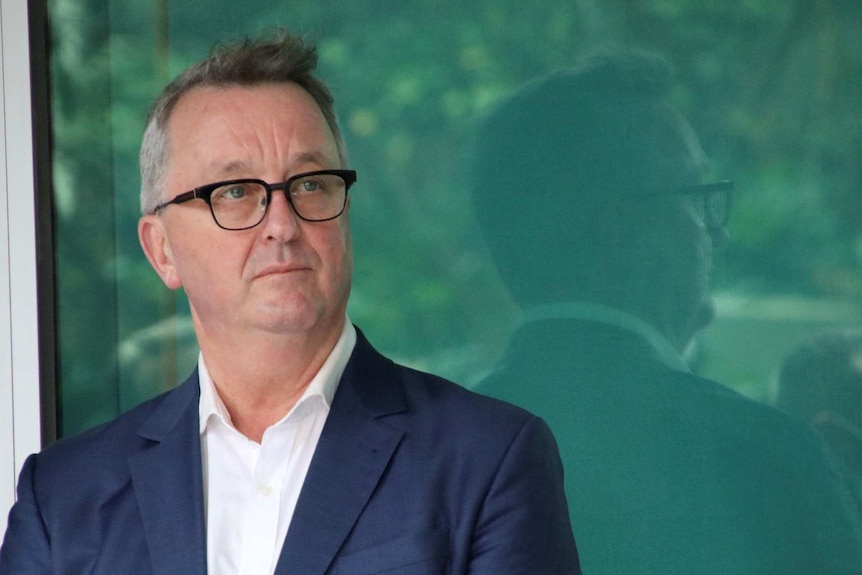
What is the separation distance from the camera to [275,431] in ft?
5.73

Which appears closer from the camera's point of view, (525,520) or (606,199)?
(525,520)

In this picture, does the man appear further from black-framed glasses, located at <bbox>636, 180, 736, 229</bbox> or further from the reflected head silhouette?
black-framed glasses, located at <bbox>636, 180, 736, 229</bbox>

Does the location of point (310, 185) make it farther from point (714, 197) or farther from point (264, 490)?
point (714, 197)

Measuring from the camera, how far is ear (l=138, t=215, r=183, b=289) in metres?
1.86

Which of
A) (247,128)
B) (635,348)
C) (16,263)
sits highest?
(247,128)

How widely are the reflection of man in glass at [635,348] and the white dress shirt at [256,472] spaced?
101 cm

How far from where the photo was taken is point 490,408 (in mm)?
1729

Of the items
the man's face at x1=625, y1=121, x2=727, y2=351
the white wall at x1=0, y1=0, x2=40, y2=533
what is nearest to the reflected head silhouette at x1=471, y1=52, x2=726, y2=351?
the man's face at x1=625, y1=121, x2=727, y2=351

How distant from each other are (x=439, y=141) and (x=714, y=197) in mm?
697

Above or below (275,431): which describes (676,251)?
above

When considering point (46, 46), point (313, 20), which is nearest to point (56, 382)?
point (46, 46)

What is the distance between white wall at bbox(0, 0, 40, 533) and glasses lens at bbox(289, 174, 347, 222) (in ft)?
4.73

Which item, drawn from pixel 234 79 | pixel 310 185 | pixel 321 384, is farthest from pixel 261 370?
pixel 234 79

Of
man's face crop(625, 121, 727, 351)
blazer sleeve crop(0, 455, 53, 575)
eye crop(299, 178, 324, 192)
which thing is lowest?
blazer sleeve crop(0, 455, 53, 575)
